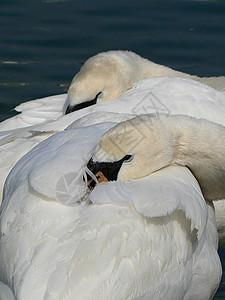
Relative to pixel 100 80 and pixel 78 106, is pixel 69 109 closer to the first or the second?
pixel 78 106

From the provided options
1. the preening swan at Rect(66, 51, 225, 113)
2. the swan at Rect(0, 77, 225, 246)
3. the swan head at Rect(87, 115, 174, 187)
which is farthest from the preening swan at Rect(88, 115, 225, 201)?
the preening swan at Rect(66, 51, 225, 113)

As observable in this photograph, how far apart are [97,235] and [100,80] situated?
3243mm

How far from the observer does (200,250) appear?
442 centimetres

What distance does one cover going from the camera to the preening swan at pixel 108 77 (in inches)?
267

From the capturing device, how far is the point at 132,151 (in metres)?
4.54

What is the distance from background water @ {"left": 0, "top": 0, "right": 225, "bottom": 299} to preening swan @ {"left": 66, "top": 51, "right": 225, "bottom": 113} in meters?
1.47

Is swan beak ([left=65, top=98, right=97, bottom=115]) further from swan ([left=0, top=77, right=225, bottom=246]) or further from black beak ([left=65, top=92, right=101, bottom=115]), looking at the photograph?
swan ([left=0, top=77, right=225, bottom=246])

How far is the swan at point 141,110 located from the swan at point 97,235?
1037 millimetres

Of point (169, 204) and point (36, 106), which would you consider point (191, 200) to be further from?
point (36, 106)

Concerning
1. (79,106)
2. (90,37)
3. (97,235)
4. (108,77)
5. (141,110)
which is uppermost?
(97,235)

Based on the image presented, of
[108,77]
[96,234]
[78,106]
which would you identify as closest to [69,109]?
[78,106]

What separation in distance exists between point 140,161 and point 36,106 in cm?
242

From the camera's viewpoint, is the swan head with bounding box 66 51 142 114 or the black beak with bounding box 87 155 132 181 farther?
the swan head with bounding box 66 51 142 114

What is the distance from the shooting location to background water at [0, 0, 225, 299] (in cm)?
900
